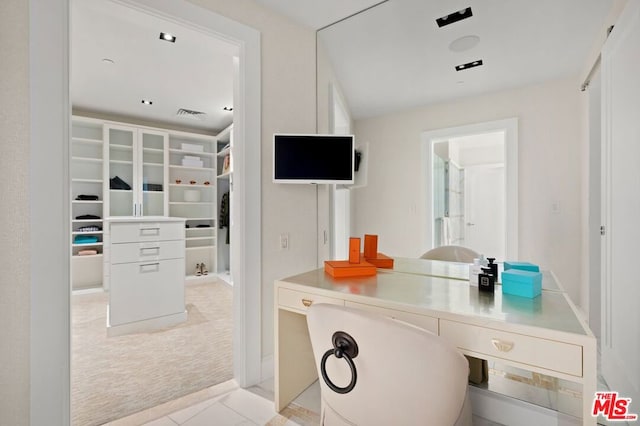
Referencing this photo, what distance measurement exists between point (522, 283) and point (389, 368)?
0.82 m

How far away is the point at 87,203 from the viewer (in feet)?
15.0

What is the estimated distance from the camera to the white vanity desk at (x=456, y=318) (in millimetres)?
922

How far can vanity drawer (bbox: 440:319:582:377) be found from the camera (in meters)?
0.91

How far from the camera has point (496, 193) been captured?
1.47 m

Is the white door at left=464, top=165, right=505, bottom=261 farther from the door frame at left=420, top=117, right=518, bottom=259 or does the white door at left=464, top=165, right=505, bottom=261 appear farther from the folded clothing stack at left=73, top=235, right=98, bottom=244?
the folded clothing stack at left=73, top=235, right=98, bottom=244

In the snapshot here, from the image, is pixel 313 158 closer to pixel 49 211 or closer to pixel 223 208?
pixel 49 211

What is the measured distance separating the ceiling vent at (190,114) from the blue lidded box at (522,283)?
14.8 ft

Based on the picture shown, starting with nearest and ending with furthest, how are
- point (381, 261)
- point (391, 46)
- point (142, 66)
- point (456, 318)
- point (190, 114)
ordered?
point (456, 318), point (381, 261), point (391, 46), point (142, 66), point (190, 114)

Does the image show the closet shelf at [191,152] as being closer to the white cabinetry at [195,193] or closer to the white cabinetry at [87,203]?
the white cabinetry at [195,193]

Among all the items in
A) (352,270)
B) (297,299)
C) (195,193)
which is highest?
(195,193)

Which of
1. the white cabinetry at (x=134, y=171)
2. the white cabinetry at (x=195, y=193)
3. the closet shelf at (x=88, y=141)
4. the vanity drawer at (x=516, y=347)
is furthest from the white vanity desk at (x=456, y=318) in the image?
the closet shelf at (x=88, y=141)

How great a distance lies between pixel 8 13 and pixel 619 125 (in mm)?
2551

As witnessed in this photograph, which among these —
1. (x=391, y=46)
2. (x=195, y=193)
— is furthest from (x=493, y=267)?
(x=195, y=193)

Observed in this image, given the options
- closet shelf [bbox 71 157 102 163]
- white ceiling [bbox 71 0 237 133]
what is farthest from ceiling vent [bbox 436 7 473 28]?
closet shelf [bbox 71 157 102 163]
